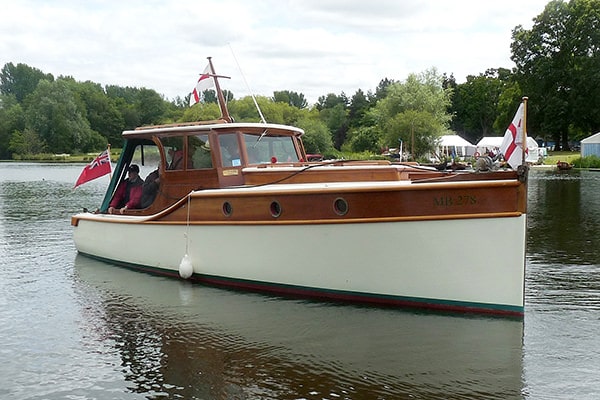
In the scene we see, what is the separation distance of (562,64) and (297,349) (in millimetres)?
71355

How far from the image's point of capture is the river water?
7.24 m

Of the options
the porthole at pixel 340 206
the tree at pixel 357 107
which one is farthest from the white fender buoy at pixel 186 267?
the tree at pixel 357 107

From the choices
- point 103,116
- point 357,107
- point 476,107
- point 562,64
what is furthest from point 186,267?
point 103,116

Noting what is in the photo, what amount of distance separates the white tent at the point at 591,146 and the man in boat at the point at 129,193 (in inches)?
2306

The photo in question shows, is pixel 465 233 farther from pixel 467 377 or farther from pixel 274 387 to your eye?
pixel 274 387

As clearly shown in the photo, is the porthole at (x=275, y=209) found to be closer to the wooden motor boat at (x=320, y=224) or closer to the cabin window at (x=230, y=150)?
the wooden motor boat at (x=320, y=224)

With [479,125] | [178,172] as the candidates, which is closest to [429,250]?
[178,172]

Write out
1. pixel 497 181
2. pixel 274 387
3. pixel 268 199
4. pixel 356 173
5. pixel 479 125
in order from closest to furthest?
pixel 274 387, pixel 497 181, pixel 268 199, pixel 356 173, pixel 479 125

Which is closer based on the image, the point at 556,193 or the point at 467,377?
the point at 467,377

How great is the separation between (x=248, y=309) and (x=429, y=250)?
3.04 m

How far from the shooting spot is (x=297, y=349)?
8.49m

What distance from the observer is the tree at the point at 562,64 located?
68.7m

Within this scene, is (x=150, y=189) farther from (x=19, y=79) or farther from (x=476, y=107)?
(x=19, y=79)

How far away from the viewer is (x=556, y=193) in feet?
103
